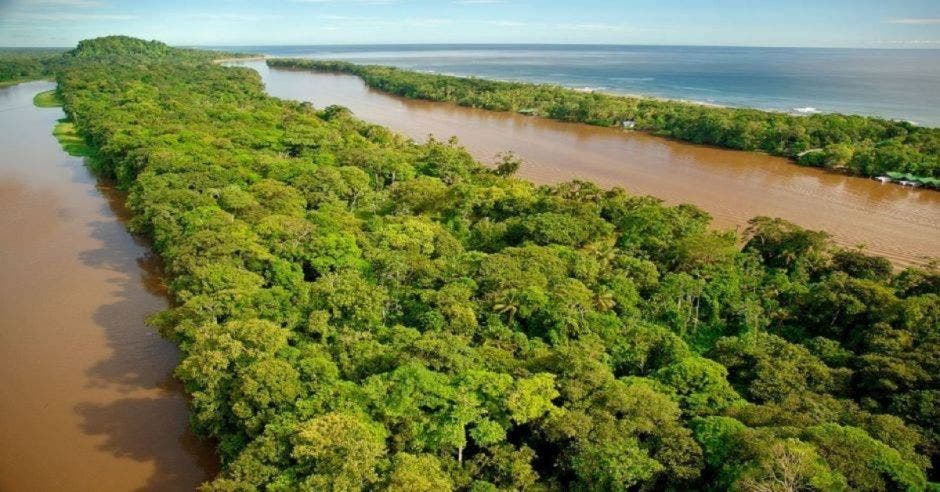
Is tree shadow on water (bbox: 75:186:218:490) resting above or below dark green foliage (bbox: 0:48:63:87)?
below

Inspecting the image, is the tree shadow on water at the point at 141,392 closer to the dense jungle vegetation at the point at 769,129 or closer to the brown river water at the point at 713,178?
the brown river water at the point at 713,178

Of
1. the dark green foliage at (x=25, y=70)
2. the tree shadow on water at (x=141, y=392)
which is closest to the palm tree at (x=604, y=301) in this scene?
the tree shadow on water at (x=141, y=392)

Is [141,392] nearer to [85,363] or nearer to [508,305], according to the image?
[85,363]

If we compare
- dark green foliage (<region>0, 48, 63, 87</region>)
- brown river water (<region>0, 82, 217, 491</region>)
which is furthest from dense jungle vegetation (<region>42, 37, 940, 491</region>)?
dark green foliage (<region>0, 48, 63, 87</region>)

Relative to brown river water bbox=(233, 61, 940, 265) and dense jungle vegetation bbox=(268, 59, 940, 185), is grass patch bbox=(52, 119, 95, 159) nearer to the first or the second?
brown river water bbox=(233, 61, 940, 265)

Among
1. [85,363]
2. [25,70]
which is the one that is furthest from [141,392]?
[25,70]

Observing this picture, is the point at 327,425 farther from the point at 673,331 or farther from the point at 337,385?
the point at 673,331
